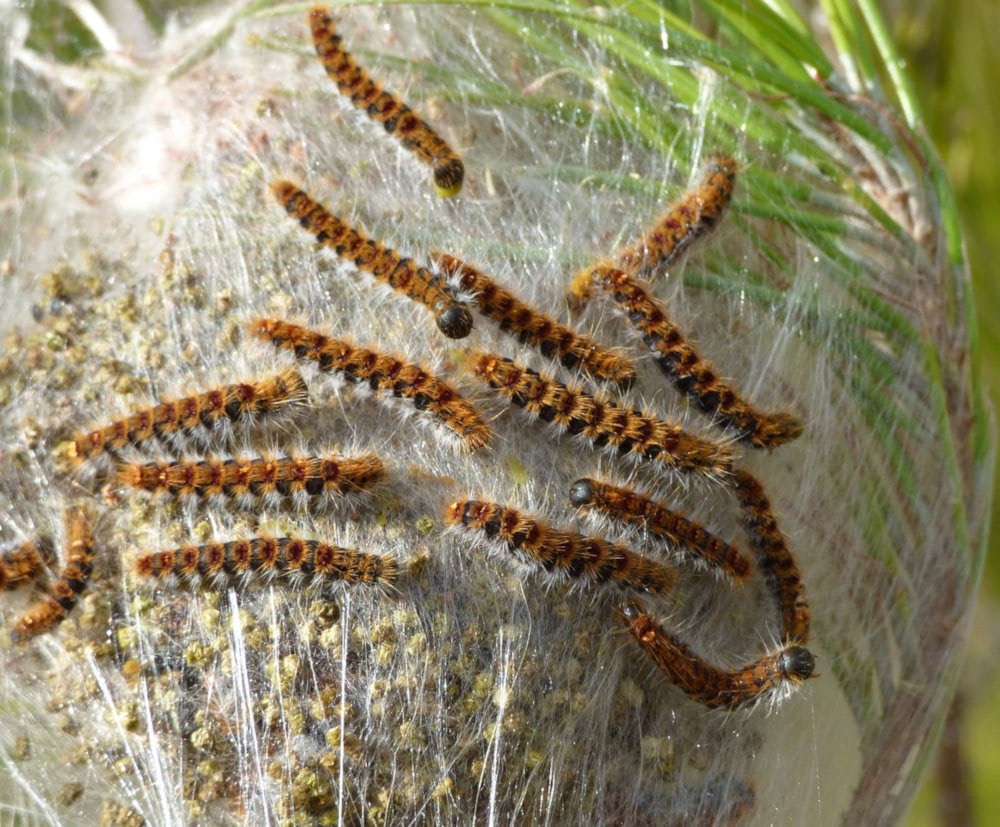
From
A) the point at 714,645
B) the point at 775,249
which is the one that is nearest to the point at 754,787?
the point at 714,645

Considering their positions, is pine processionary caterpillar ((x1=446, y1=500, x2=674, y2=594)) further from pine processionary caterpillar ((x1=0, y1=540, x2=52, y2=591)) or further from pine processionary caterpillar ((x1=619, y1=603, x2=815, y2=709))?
pine processionary caterpillar ((x1=0, y1=540, x2=52, y2=591))

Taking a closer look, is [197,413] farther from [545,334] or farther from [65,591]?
[545,334]

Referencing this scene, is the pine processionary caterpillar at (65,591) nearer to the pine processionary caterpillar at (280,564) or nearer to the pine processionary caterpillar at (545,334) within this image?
the pine processionary caterpillar at (280,564)

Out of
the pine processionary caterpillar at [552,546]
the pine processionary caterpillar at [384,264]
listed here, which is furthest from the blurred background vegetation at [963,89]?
the pine processionary caterpillar at [552,546]

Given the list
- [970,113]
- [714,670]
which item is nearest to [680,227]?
[714,670]

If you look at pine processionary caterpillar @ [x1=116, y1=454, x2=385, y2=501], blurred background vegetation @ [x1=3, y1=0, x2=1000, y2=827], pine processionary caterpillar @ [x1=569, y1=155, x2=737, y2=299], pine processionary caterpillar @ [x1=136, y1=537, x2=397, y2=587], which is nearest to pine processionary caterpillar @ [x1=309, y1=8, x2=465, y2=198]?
pine processionary caterpillar @ [x1=569, y1=155, x2=737, y2=299]
